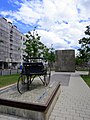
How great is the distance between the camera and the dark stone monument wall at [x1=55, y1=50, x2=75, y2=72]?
4397 cm

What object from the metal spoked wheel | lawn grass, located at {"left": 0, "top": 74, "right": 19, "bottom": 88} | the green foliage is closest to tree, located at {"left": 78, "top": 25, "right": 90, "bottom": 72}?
the green foliage

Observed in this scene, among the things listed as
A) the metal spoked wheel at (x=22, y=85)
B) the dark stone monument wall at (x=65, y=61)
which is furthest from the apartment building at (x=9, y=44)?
the metal spoked wheel at (x=22, y=85)

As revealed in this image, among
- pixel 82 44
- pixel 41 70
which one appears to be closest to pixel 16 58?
pixel 82 44

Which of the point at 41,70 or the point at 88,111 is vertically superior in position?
the point at 41,70

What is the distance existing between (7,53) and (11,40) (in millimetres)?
8920

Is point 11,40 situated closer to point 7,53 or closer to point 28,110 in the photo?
point 7,53

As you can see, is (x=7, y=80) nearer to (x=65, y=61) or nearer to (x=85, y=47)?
(x=85, y=47)

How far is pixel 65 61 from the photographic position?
44.9 meters

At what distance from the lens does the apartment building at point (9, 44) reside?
70.5m

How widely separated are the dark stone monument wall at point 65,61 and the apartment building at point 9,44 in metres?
23.7

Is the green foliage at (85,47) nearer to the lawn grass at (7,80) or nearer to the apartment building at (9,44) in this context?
the lawn grass at (7,80)

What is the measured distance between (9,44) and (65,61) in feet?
137

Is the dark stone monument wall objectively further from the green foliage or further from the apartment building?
the apartment building

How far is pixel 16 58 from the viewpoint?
87.6 metres
